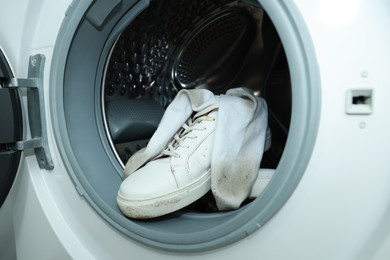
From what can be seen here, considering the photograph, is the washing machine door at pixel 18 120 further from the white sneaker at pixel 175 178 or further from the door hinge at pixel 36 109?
the white sneaker at pixel 175 178

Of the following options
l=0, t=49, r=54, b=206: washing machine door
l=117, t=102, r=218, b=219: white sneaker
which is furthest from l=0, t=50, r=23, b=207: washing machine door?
l=117, t=102, r=218, b=219: white sneaker

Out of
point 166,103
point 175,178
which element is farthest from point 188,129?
point 166,103

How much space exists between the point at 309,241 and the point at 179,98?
1.25 ft

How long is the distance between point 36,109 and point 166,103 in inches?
15.6

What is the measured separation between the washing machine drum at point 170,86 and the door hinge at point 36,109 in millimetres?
56

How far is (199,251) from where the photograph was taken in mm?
490

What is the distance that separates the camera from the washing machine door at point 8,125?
0.59 metres

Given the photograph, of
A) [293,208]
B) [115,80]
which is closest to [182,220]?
[293,208]

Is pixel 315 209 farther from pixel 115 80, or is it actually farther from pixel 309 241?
pixel 115 80

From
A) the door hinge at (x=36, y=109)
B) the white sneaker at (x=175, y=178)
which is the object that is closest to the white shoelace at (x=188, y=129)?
the white sneaker at (x=175, y=178)

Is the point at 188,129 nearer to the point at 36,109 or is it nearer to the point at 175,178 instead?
the point at 175,178

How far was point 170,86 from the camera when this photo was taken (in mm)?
916

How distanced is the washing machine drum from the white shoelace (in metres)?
0.14

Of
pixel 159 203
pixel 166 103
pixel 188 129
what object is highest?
pixel 166 103
